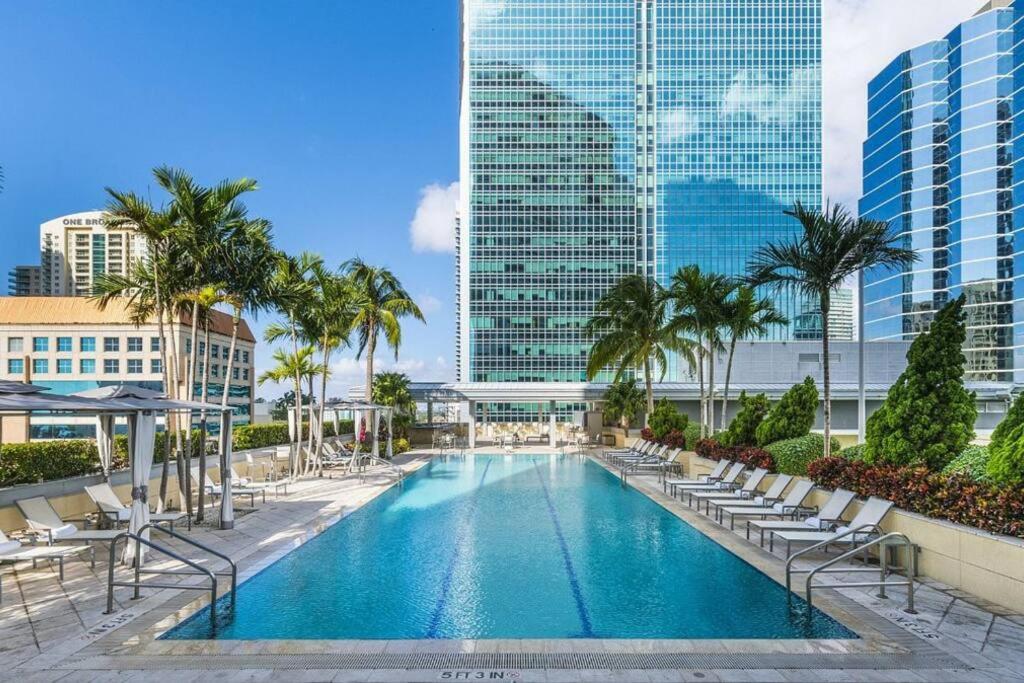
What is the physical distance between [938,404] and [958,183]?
90.4 metres

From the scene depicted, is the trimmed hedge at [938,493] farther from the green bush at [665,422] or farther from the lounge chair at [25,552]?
the green bush at [665,422]

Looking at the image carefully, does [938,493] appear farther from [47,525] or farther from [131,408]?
[47,525]

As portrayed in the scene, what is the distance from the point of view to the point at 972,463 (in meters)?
8.72

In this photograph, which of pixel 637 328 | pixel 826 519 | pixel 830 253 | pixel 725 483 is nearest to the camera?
pixel 826 519

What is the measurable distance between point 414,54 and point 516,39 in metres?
44.6

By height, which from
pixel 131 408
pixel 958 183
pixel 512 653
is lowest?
pixel 512 653

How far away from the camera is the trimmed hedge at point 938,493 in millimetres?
6934

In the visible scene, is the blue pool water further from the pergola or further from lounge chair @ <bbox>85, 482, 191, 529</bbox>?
lounge chair @ <bbox>85, 482, 191, 529</bbox>

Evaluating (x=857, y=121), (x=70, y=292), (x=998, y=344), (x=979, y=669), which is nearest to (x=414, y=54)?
(x=979, y=669)

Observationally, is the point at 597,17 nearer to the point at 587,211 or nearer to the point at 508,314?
the point at 587,211

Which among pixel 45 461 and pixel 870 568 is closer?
pixel 870 568

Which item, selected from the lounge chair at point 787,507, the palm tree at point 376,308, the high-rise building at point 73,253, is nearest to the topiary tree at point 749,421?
the lounge chair at point 787,507

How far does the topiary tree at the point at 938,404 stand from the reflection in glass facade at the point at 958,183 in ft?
244

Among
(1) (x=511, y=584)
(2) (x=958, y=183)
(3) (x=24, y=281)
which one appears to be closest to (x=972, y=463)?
(1) (x=511, y=584)
